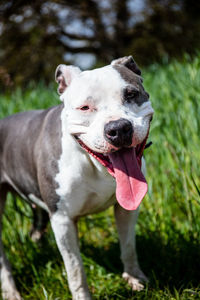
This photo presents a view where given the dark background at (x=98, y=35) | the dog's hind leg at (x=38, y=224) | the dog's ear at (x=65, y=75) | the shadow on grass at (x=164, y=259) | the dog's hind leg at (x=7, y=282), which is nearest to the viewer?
the dog's ear at (x=65, y=75)

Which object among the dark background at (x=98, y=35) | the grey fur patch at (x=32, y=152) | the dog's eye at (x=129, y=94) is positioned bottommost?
the dark background at (x=98, y=35)

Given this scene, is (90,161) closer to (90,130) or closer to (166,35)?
(90,130)

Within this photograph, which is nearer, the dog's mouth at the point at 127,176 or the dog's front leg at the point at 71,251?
the dog's mouth at the point at 127,176

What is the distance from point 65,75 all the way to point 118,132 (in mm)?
573

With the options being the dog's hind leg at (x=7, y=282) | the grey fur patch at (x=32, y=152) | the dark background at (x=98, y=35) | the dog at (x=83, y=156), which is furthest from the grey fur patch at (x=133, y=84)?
the dark background at (x=98, y=35)

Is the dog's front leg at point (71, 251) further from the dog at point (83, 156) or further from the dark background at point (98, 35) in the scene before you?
the dark background at point (98, 35)

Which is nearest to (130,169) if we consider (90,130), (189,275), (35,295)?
(90,130)

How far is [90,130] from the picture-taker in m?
1.72

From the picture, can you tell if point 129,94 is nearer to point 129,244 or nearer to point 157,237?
point 129,244

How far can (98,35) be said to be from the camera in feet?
38.1

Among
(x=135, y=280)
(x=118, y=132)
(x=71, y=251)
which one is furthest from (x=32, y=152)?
(x=135, y=280)

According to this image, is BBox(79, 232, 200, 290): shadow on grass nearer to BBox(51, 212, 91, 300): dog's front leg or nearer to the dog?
the dog

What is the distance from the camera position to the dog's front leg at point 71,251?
205 centimetres

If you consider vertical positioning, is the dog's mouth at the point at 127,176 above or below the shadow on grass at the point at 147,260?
above
